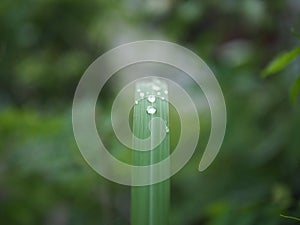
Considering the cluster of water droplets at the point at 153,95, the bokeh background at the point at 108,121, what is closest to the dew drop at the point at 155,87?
the cluster of water droplets at the point at 153,95

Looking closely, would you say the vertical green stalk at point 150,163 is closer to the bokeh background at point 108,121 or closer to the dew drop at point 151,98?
the dew drop at point 151,98

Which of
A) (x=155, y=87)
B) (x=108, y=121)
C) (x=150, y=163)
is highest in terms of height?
(x=108, y=121)

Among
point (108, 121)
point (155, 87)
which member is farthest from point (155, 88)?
point (108, 121)

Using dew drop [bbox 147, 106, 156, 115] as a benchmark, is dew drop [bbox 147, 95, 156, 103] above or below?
above

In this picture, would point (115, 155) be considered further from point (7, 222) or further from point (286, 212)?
point (286, 212)

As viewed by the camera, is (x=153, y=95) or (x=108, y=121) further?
(x=108, y=121)

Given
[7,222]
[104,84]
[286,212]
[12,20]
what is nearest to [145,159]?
[286,212]

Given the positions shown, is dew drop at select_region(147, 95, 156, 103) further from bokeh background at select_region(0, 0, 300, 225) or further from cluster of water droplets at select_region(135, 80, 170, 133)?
bokeh background at select_region(0, 0, 300, 225)

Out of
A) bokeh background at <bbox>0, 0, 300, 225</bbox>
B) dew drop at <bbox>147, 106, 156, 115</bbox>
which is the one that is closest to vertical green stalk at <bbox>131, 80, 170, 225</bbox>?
dew drop at <bbox>147, 106, 156, 115</bbox>

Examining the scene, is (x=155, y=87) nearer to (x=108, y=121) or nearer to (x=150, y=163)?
(x=150, y=163)
